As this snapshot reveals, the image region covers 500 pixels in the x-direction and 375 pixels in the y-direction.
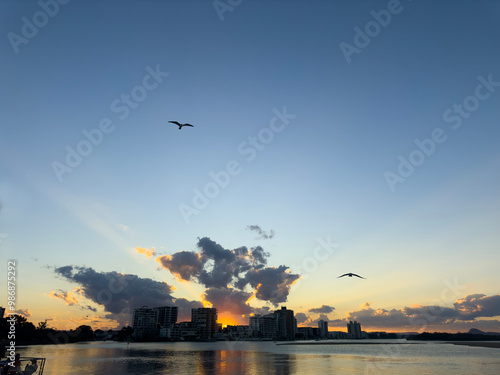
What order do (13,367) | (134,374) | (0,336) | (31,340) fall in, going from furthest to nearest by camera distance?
(31,340) < (0,336) < (134,374) < (13,367)

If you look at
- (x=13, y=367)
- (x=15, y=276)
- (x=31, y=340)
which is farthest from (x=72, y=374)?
(x=31, y=340)

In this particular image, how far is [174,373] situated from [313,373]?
77.2 ft

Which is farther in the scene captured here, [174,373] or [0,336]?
[0,336]

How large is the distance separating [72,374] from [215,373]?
23.4 metres

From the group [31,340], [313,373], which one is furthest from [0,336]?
[313,373]

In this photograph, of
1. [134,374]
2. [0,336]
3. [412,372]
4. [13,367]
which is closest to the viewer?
[13,367]

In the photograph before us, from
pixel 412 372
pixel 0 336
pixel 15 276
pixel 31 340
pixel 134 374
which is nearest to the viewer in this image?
pixel 15 276

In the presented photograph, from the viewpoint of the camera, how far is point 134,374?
168 feet

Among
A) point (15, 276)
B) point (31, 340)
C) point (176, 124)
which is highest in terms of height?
point (176, 124)

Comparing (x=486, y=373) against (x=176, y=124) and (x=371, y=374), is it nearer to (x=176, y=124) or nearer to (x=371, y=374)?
(x=371, y=374)

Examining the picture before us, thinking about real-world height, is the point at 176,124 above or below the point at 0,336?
above

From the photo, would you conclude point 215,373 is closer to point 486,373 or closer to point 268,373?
point 268,373

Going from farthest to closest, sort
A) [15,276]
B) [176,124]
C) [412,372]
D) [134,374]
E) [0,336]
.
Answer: [0,336] < [412,372] < [134,374] < [176,124] < [15,276]

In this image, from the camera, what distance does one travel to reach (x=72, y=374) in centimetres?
5128
